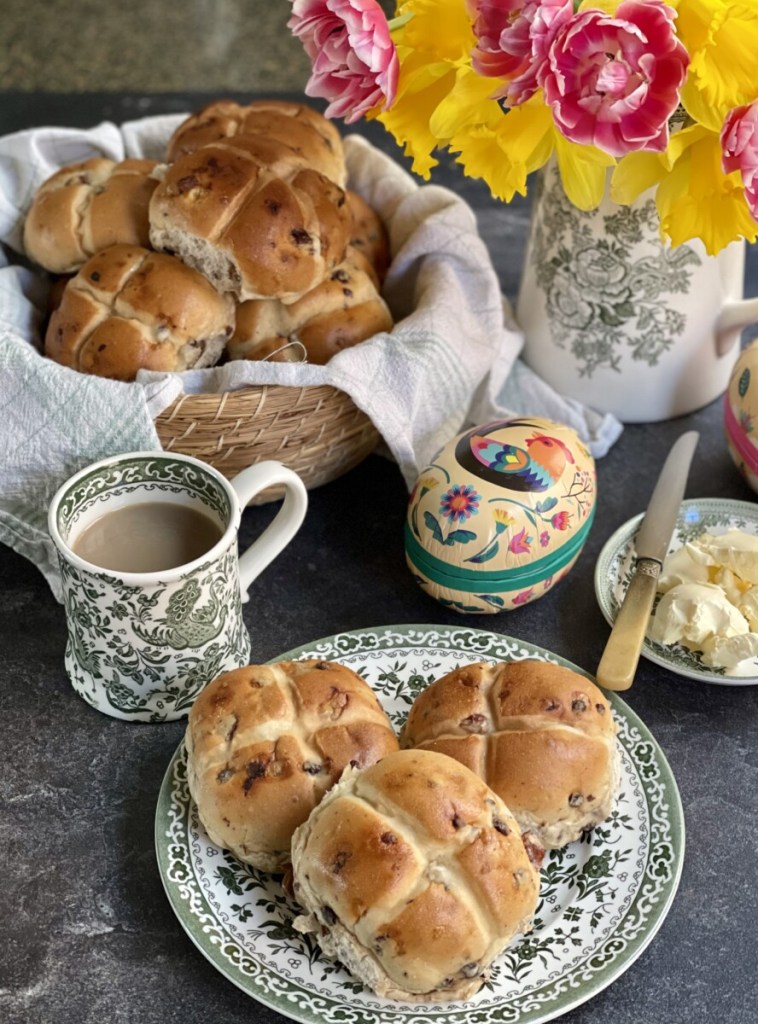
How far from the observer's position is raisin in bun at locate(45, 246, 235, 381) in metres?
0.98

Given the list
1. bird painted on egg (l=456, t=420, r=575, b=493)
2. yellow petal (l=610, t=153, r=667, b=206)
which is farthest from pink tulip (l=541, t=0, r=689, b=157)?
bird painted on egg (l=456, t=420, r=575, b=493)

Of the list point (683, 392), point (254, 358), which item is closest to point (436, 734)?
point (254, 358)

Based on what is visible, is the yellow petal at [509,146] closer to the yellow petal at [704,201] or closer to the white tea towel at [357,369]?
the yellow petal at [704,201]

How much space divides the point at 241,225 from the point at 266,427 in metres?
0.17

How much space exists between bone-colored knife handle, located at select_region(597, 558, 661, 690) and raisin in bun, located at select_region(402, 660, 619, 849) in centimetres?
8

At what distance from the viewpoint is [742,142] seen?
71 cm

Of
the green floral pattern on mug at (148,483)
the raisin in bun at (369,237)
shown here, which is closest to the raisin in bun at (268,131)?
the raisin in bun at (369,237)

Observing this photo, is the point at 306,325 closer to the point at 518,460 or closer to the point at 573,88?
the point at 518,460

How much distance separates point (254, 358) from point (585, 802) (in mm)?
494

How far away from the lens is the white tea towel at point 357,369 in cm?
94

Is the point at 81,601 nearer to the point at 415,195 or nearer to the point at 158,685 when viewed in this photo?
the point at 158,685

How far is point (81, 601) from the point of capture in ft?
2.70

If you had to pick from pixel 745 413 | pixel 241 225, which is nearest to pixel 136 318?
pixel 241 225

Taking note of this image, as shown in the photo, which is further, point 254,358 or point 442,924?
point 254,358
